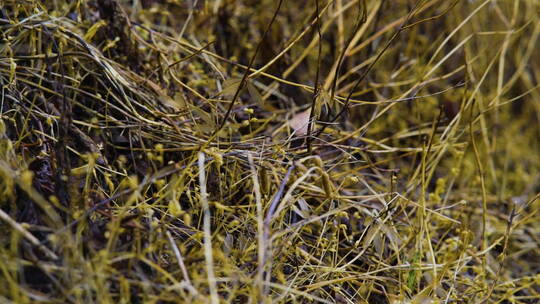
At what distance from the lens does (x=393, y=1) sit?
1.48 m

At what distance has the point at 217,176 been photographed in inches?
35.3

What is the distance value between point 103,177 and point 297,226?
34 centimetres

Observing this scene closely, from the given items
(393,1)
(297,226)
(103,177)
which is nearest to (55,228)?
(103,177)

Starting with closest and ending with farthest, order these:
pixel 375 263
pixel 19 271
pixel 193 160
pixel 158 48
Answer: pixel 19 271
pixel 193 160
pixel 375 263
pixel 158 48

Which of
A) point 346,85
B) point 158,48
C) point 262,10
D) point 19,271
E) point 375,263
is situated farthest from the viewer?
point 262,10

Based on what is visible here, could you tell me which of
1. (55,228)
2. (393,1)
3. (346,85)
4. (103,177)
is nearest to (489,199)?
(346,85)

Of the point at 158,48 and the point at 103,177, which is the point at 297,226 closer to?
the point at 103,177

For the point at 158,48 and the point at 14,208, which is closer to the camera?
the point at 14,208

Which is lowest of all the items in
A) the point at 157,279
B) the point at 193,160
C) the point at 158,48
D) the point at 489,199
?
the point at 489,199

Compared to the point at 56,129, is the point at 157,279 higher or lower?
lower

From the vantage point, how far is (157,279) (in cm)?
71

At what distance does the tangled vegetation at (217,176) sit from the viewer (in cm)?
71

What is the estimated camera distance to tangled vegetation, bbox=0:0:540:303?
28.1 inches

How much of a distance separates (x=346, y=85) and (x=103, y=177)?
61 cm
